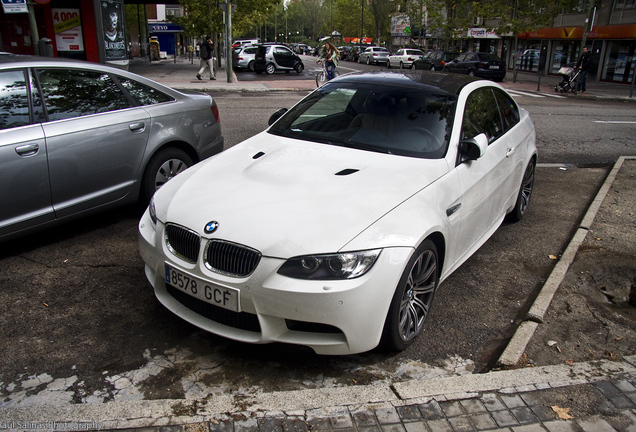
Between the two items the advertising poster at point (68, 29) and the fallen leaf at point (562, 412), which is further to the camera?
the advertising poster at point (68, 29)

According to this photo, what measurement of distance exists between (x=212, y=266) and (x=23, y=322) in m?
1.52

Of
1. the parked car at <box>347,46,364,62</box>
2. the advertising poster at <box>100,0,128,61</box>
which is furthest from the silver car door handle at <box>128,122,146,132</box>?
the parked car at <box>347,46,364,62</box>

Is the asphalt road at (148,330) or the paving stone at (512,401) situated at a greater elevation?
the paving stone at (512,401)

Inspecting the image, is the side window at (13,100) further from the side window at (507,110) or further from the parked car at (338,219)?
the side window at (507,110)

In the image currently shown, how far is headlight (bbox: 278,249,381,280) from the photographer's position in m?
2.79

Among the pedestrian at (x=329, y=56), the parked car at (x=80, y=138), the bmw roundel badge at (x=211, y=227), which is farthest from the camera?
the pedestrian at (x=329, y=56)

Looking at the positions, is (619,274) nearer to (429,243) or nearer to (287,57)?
(429,243)

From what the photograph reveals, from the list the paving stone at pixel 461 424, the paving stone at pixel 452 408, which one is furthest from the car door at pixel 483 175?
the paving stone at pixel 461 424

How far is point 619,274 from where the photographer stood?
4672 millimetres

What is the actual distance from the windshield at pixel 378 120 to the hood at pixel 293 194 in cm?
17

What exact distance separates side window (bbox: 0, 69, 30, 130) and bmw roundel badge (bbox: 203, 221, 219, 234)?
2230mm

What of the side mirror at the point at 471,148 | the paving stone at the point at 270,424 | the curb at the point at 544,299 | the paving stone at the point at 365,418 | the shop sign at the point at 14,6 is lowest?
the curb at the point at 544,299

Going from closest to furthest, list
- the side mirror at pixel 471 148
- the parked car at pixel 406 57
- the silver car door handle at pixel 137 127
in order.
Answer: the side mirror at pixel 471 148, the silver car door handle at pixel 137 127, the parked car at pixel 406 57

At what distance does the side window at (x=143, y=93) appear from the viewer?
5188 mm
